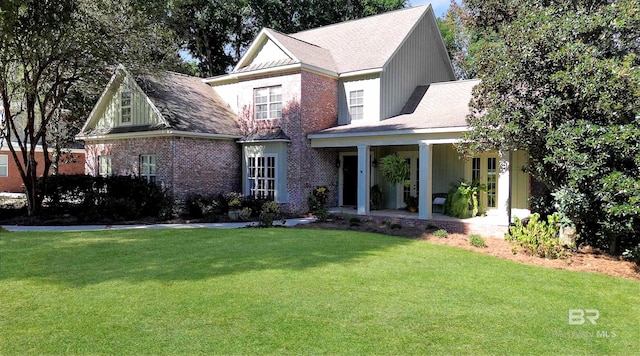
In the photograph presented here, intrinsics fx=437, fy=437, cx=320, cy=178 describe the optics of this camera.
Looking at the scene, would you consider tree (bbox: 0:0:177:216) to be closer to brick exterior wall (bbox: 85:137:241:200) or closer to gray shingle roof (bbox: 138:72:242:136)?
gray shingle roof (bbox: 138:72:242:136)

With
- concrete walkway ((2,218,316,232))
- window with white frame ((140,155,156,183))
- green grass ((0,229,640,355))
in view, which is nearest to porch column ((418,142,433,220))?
concrete walkway ((2,218,316,232))

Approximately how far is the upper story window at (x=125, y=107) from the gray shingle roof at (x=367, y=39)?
875cm

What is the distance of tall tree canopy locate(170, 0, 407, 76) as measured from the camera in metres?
28.8

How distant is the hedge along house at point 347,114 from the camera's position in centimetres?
1614

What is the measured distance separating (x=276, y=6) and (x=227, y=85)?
11.7 m

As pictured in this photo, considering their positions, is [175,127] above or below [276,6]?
below

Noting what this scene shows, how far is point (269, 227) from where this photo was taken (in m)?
13.5

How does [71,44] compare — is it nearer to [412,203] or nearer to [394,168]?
[394,168]

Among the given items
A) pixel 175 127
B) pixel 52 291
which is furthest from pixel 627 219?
pixel 175 127

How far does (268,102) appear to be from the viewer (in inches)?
698

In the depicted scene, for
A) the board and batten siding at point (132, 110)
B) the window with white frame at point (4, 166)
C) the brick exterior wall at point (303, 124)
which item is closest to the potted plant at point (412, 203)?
the brick exterior wall at point (303, 124)

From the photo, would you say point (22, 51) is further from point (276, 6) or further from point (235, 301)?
point (276, 6)

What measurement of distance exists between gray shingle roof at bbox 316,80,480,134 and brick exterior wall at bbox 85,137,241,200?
4.16 meters

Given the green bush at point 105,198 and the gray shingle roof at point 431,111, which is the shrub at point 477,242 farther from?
the green bush at point 105,198
